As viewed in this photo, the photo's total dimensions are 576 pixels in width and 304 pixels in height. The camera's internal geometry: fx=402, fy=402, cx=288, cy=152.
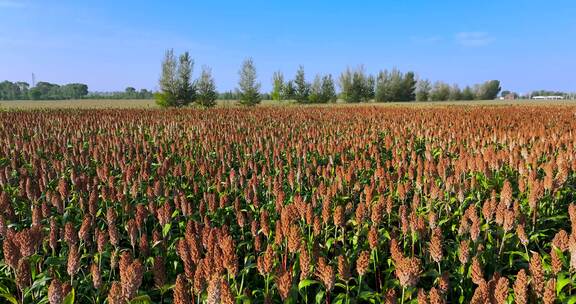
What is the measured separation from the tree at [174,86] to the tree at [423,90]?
181ft

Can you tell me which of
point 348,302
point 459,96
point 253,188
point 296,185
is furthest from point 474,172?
point 459,96

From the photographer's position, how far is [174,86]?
5097 cm

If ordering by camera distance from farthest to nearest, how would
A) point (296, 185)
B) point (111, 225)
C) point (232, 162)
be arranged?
point (232, 162) → point (296, 185) → point (111, 225)

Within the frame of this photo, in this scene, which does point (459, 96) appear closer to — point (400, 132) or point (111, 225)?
point (400, 132)

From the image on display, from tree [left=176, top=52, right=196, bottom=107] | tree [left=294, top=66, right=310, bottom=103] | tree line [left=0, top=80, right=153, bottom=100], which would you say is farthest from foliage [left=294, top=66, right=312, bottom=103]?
tree line [left=0, top=80, right=153, bottom=100]

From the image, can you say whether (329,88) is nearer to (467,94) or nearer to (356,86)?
(356,86)

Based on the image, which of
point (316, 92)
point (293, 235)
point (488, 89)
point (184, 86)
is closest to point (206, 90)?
point (184, 86)

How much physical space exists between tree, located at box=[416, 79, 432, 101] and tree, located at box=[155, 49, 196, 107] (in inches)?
2168

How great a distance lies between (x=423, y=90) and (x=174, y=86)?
5964 centimetres

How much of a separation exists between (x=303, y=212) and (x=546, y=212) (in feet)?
11.5

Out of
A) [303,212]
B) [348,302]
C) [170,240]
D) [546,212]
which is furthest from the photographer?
[546,212]

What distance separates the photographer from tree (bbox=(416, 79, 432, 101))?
88.6 m

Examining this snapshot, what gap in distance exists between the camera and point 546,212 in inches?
209

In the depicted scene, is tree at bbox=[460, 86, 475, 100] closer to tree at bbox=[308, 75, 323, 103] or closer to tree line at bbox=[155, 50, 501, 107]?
tree line at bbox=[155, 50, 501, 107]
